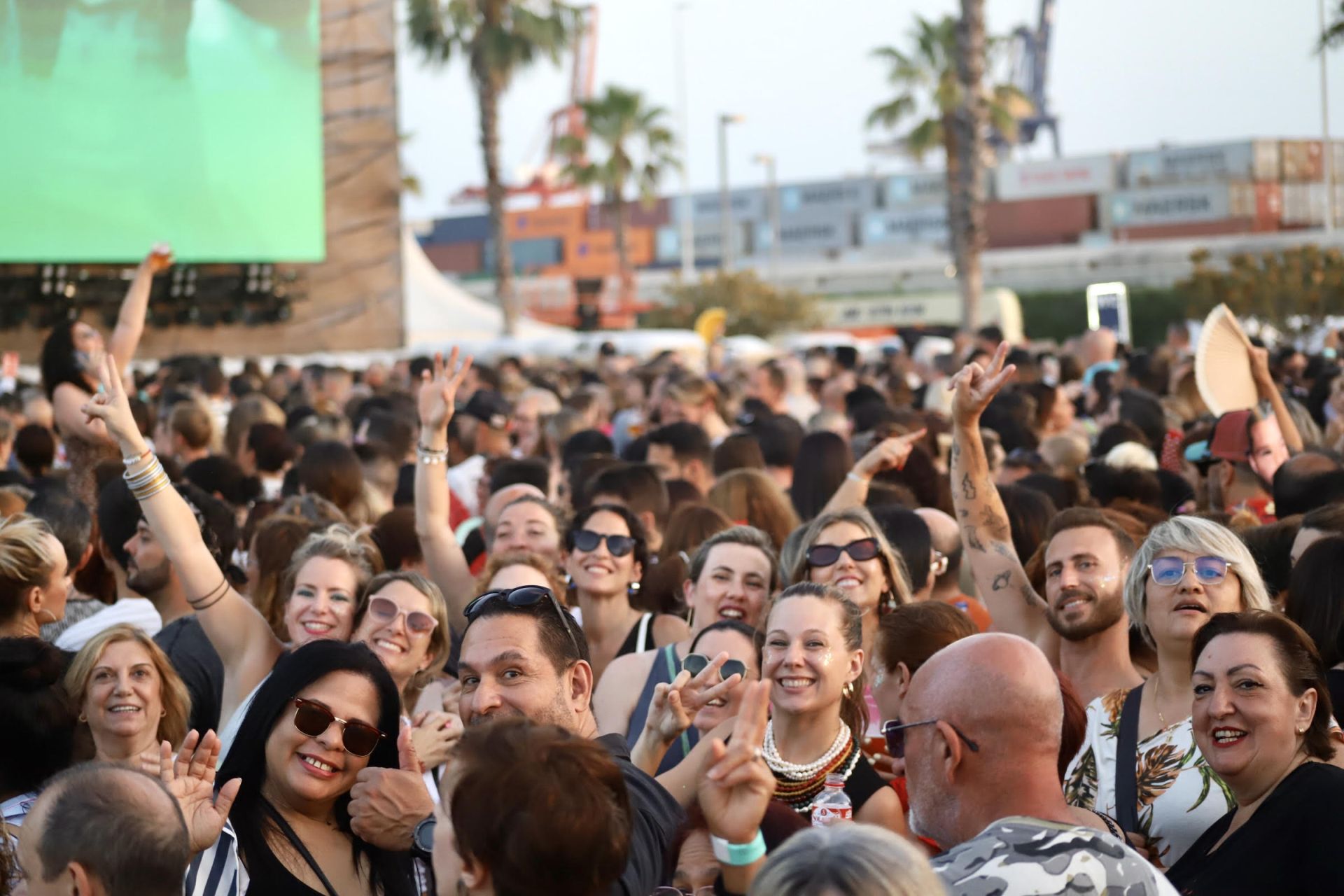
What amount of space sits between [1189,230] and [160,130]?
5418cm

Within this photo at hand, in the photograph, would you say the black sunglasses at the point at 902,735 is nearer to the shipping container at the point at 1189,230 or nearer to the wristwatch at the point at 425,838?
the wristwatch at the point at 425,838

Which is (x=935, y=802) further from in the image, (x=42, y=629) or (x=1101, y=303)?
(x=1101, y=303)

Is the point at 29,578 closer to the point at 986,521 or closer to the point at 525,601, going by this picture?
the point at 525,601

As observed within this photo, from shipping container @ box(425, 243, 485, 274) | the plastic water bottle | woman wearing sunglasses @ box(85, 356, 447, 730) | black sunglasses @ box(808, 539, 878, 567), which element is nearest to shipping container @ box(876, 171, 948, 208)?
shipping container @ box(425, 243, 485, 274)

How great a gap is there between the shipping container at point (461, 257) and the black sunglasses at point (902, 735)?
3360 inches

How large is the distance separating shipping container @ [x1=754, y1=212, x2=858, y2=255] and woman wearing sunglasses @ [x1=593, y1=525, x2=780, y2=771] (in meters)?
76.4

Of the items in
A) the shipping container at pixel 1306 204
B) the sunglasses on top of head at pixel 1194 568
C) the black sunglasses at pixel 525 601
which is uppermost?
the shipping container at pixel 1306 204

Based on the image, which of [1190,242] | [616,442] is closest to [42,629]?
[616,442]

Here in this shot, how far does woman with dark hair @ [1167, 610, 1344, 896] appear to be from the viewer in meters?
3.54

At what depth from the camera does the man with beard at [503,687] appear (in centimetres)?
365

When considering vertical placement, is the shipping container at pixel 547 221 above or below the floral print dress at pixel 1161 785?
above

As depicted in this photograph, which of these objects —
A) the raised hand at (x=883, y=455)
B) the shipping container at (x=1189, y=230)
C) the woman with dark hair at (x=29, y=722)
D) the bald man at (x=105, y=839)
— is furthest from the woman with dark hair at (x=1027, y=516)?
the shipping container at (x=1189, y=230)

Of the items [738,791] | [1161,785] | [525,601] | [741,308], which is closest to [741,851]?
[738,791]

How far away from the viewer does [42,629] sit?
215 inches
